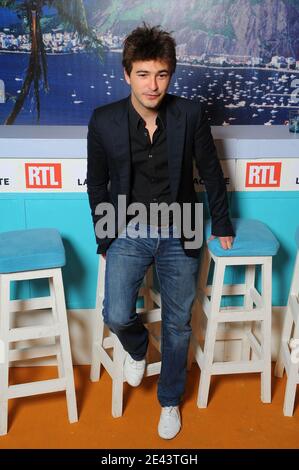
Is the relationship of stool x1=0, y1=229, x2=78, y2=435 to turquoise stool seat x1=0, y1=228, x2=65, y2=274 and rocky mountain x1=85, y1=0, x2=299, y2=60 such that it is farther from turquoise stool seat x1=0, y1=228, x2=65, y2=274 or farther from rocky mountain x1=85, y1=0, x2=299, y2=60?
rocky mountain x1=85, y1=0, x2=299, y2=60

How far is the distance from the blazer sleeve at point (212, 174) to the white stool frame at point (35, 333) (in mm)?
610

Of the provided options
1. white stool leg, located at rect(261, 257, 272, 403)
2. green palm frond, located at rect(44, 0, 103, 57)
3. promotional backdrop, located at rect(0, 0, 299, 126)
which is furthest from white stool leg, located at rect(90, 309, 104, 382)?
green palm frond, located at rect(44, 0, 103, 57)

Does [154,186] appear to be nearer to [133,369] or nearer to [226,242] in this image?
[226,242]

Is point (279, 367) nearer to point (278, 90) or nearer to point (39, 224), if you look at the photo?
point (39, 224)

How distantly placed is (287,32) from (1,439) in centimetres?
307

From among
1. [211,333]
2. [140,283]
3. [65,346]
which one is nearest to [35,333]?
[65,346]

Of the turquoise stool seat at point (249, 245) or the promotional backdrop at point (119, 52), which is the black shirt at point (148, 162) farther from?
the promotional backdrop at point (119, 52)

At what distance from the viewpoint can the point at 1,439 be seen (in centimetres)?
196

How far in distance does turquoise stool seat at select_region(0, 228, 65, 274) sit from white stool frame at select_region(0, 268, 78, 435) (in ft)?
0.12

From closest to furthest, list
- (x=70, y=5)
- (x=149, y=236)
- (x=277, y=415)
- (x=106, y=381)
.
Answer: (x=149, y=236)
(x=277, y=415)
(x=106, y=381)
(x=70, y=5)

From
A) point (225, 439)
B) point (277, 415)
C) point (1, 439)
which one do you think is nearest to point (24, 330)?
point (1, 439)

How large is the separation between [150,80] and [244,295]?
1.04 m

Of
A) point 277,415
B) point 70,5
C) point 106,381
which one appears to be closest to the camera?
point 277,415

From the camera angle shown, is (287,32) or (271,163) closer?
(271,163)
